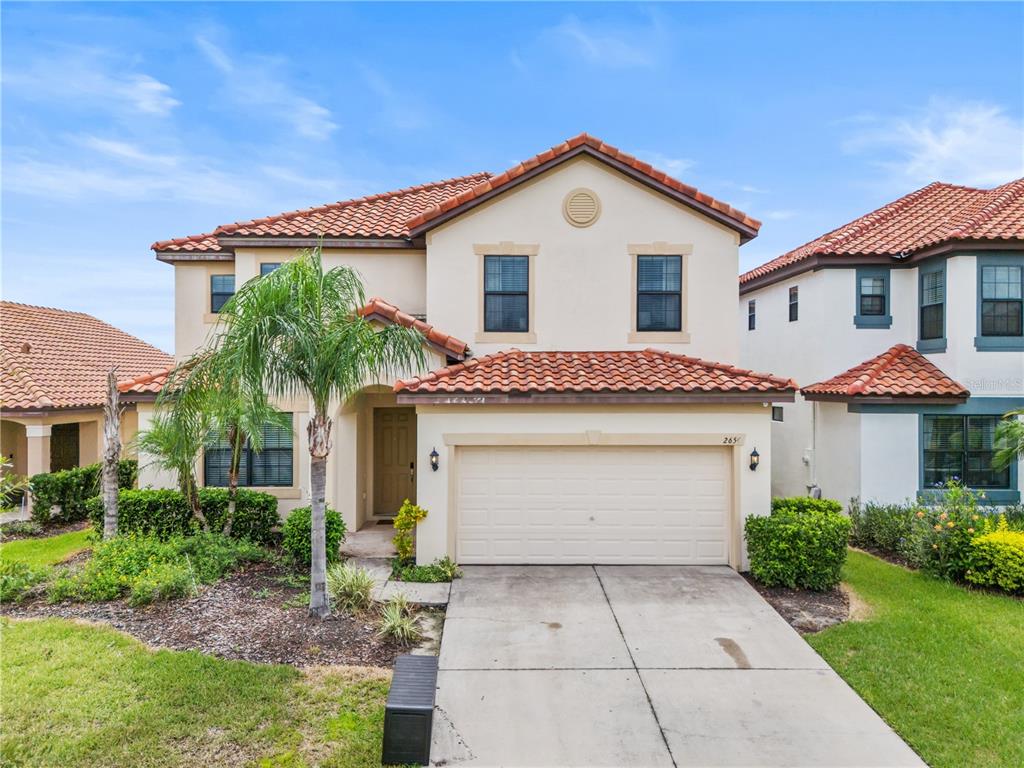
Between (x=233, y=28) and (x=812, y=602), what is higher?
(x=233, y=28)

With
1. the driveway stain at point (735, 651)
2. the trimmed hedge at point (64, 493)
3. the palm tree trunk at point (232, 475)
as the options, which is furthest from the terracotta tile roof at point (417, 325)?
the trimmed hedge at point (64, 493)

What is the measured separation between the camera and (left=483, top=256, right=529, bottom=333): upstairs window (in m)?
12.8

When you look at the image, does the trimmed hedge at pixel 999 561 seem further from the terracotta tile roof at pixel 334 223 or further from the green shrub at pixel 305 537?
the terracotta tile roof at pixel 334 223

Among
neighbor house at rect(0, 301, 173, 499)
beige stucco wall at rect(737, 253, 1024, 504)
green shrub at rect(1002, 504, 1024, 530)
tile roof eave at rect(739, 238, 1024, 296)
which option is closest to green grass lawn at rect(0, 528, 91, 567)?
neighbor house at rect(0, 301, 173, 499)

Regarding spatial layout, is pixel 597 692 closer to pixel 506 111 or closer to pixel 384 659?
pixel 384 659

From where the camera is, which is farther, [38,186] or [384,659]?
[38,186]

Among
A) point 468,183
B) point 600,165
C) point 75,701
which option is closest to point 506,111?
point 468,183

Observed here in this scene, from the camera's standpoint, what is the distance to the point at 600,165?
1266 cm

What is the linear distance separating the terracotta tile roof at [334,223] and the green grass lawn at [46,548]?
6749mm

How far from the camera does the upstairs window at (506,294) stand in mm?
12805

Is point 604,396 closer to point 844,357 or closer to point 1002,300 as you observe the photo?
point 844,357

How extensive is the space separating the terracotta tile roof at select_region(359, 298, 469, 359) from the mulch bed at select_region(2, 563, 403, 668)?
201 inches

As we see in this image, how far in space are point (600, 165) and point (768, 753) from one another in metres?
11.1

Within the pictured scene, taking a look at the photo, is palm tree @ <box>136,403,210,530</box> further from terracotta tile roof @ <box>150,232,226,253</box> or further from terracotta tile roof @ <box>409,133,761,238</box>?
terracotta tile roof @ <box>409,133,761,238</box>
